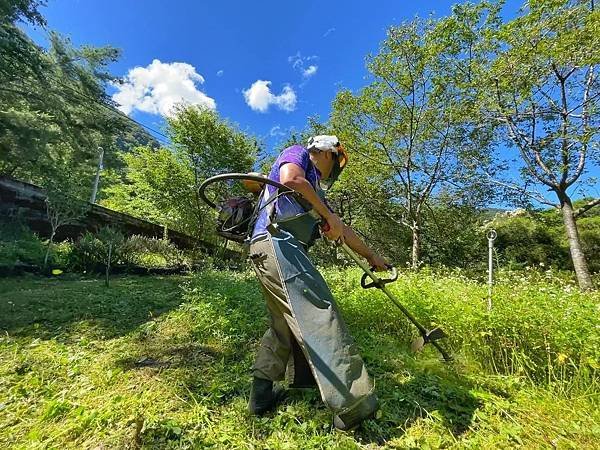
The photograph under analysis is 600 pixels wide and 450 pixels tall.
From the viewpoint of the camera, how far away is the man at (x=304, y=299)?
1.33m

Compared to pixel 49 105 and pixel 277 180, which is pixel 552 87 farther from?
pixel 49 105

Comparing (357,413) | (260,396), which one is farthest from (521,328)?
(260,396)

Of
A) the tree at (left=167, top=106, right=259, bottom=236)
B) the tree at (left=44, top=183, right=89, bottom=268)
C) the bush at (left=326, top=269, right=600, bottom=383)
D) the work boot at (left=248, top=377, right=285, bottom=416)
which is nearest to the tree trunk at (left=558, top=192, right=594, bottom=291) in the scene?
the bush at (left=326, top=269, right=600, bottom=383)

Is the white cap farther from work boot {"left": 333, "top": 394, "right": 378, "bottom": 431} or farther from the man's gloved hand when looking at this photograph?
work boot {"left": 333, "top": 394, "right": 378, "bottom": 431}

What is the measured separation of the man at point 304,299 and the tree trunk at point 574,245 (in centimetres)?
823

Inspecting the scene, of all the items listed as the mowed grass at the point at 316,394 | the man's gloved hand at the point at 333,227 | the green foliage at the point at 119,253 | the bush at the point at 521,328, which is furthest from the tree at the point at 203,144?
the man's gloved hand at the point at 333,227

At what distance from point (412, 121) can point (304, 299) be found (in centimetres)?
1060

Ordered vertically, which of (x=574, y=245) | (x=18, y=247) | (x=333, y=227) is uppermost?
(x=574, y=245)

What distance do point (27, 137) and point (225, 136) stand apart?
5472 mm

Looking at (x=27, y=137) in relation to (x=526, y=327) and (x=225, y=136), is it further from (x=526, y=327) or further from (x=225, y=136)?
(x=526, y=327)

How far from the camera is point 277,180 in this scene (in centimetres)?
162

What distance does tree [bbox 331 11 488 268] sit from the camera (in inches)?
378

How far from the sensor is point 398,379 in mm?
1983

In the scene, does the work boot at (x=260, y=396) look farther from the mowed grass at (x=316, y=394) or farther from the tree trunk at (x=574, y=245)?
the tree trunk at (x=574, y=245)
